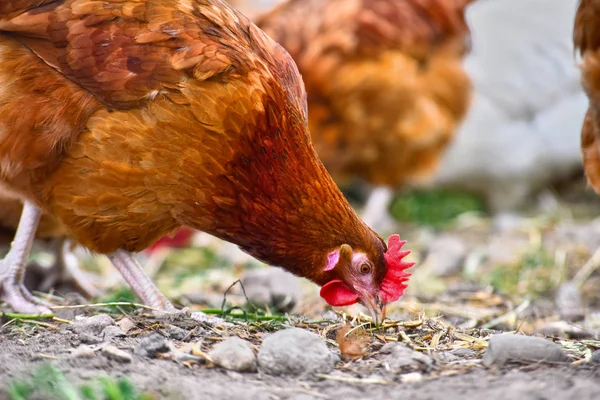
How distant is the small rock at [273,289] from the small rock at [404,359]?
1.06 meters

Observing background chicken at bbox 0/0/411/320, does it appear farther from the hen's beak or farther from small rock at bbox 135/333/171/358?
small rock at bbox 135/333/171/358

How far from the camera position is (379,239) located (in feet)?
10.1

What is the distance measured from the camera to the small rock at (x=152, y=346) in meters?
2.52

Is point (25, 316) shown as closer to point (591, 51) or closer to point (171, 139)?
point (171, 139)

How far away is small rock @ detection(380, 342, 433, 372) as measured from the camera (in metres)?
2.47

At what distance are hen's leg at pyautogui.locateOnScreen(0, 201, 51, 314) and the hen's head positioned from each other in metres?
1.28

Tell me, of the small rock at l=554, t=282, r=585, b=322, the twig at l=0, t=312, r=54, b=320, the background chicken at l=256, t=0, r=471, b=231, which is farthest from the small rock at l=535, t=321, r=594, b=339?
the background chicken at l=256, t=0, r=471, b=231

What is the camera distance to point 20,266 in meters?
3.49

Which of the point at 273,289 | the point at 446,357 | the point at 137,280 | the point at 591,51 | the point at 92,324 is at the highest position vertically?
the point at 591,51

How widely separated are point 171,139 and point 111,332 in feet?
2.39

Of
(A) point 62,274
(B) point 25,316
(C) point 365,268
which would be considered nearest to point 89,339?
(B) point 25,316

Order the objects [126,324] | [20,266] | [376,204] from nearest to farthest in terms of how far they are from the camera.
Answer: [126,324] < [20,266] < [376,204]

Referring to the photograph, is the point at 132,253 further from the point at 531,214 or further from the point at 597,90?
the point at 531,214

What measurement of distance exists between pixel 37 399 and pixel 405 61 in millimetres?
4102
